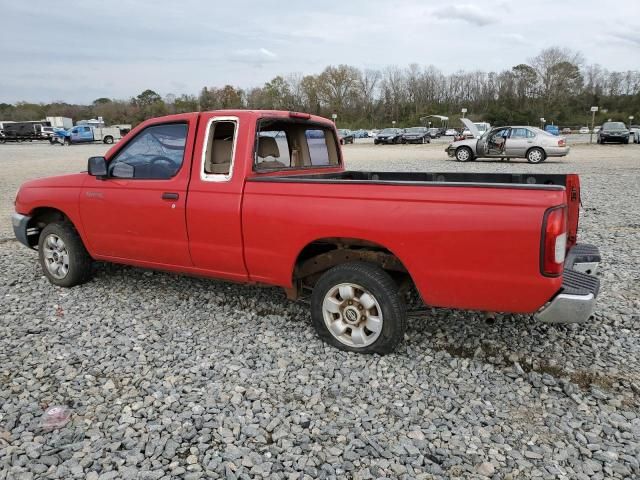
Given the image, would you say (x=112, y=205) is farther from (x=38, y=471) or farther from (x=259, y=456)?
(x=259, y=456)

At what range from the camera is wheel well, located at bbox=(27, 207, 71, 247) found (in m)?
5.41

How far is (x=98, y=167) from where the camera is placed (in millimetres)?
4688

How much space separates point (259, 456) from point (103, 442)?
0.91m

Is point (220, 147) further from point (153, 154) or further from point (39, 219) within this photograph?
point (39, 219)

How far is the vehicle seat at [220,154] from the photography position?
168 inches

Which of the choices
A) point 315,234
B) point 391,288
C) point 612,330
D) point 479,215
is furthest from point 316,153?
point 612,330

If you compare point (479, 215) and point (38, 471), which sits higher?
point (479, 215)

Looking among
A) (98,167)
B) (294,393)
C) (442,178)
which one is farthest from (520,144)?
(294,393)

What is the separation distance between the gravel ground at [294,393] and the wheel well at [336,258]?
15.6 inches

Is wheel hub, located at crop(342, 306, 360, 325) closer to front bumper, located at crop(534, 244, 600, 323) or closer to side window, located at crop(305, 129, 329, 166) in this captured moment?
front bumper, located at crop(534, 244, 600, 323)

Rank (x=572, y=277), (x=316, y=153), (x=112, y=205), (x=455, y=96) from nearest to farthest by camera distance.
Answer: (x=572, y=277) < (x=112, y=205) < (x=316, y=153) < (x=455, y=96)

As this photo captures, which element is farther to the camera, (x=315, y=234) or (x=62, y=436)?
(x=315, y=234)

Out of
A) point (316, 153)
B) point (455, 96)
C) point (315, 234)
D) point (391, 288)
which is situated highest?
point (455, 96)

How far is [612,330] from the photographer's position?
409cm
